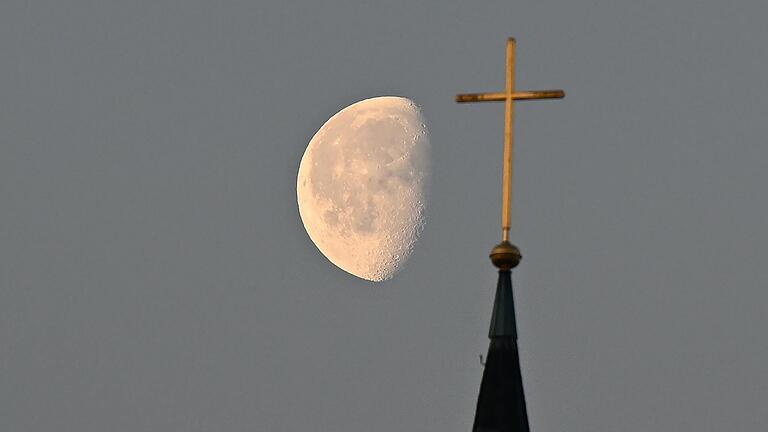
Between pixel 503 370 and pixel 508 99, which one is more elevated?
pixel 508 99

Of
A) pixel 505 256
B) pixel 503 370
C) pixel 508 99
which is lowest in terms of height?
pixel 503 370

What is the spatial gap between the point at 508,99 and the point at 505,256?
10.5 ft

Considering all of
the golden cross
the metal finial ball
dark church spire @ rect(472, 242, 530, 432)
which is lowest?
dark church spire @ rect(472, 242, 530, 432)

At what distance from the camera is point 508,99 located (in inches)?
1105

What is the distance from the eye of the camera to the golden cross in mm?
27016

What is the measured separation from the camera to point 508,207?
1064 inches

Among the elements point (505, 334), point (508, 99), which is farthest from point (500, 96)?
point (505, 334)

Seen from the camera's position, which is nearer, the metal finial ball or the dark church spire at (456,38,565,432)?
the dark church spire at (456,38,565,432)

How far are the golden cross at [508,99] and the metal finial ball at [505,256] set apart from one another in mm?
221

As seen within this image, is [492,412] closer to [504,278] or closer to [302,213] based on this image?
[504,278]

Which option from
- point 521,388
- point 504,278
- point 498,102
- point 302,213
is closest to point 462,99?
point 498,102

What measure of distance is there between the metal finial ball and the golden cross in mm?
221

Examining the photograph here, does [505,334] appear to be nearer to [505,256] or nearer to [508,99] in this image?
A: [505,256]

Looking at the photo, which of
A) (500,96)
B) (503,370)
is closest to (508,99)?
(500,96)
